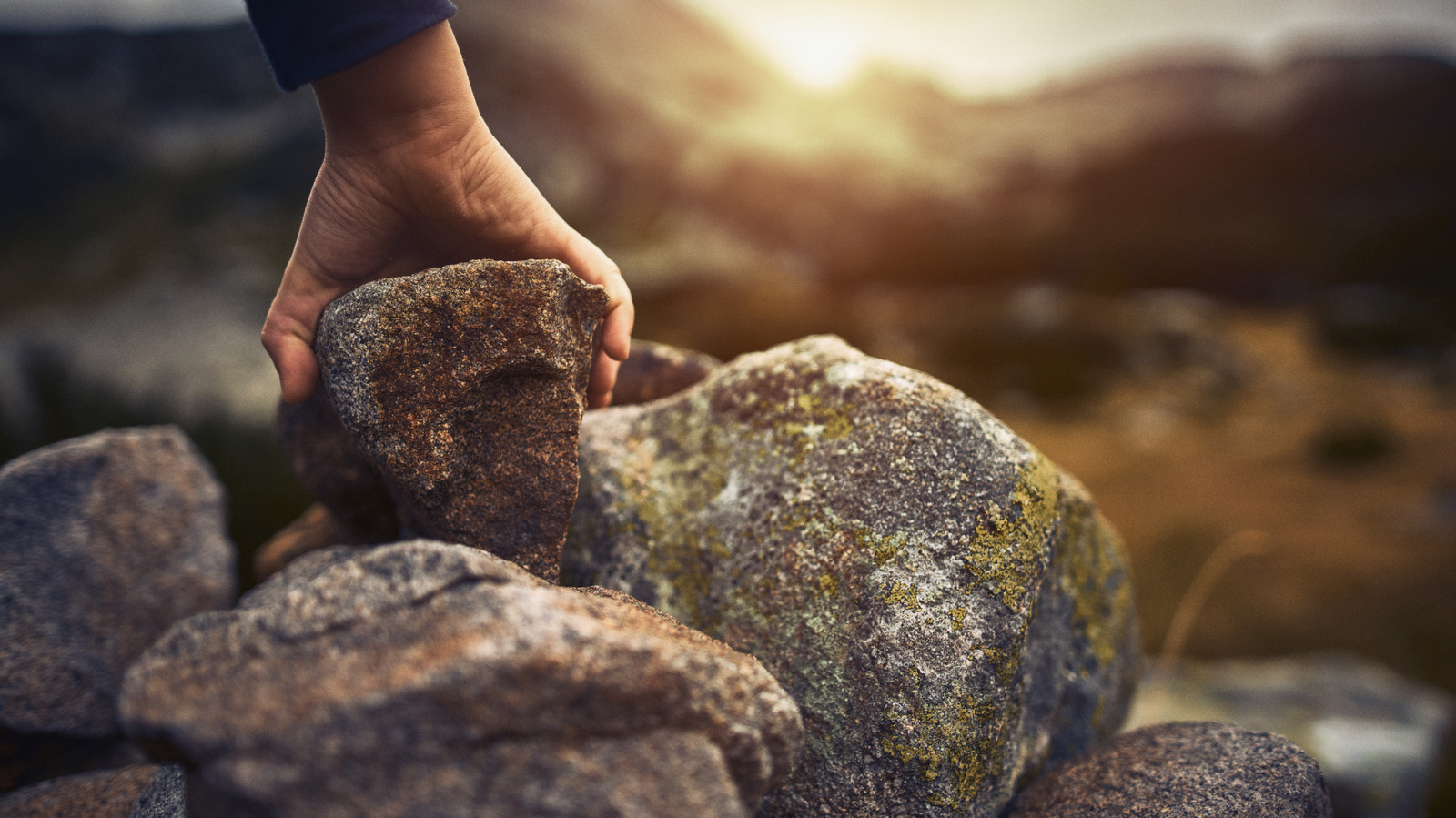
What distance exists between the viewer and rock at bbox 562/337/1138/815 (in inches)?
68.8

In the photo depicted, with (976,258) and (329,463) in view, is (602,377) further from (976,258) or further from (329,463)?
(976,258)

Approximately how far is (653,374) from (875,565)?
5.18 ft

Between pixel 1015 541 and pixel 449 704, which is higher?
pixel 1015 541

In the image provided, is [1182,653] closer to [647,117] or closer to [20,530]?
[20,530]

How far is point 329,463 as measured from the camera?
2.36 meters

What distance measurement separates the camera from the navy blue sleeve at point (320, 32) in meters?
1.75

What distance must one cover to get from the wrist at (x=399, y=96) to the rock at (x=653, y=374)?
1.31 m

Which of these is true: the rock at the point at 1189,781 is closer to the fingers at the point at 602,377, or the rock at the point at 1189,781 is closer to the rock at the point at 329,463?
the fingers at the point at 602,377

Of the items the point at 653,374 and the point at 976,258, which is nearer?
the point at 653,374

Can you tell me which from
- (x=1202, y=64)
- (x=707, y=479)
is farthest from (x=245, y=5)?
(x=1202, y=64)

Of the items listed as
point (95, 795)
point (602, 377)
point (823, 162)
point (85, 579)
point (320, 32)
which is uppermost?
point (823, 162)

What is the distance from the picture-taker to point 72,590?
88.7 inches

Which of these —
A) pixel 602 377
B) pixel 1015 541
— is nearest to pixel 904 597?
pixel 1015 541

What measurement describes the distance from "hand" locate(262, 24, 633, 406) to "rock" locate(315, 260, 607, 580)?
255mm
